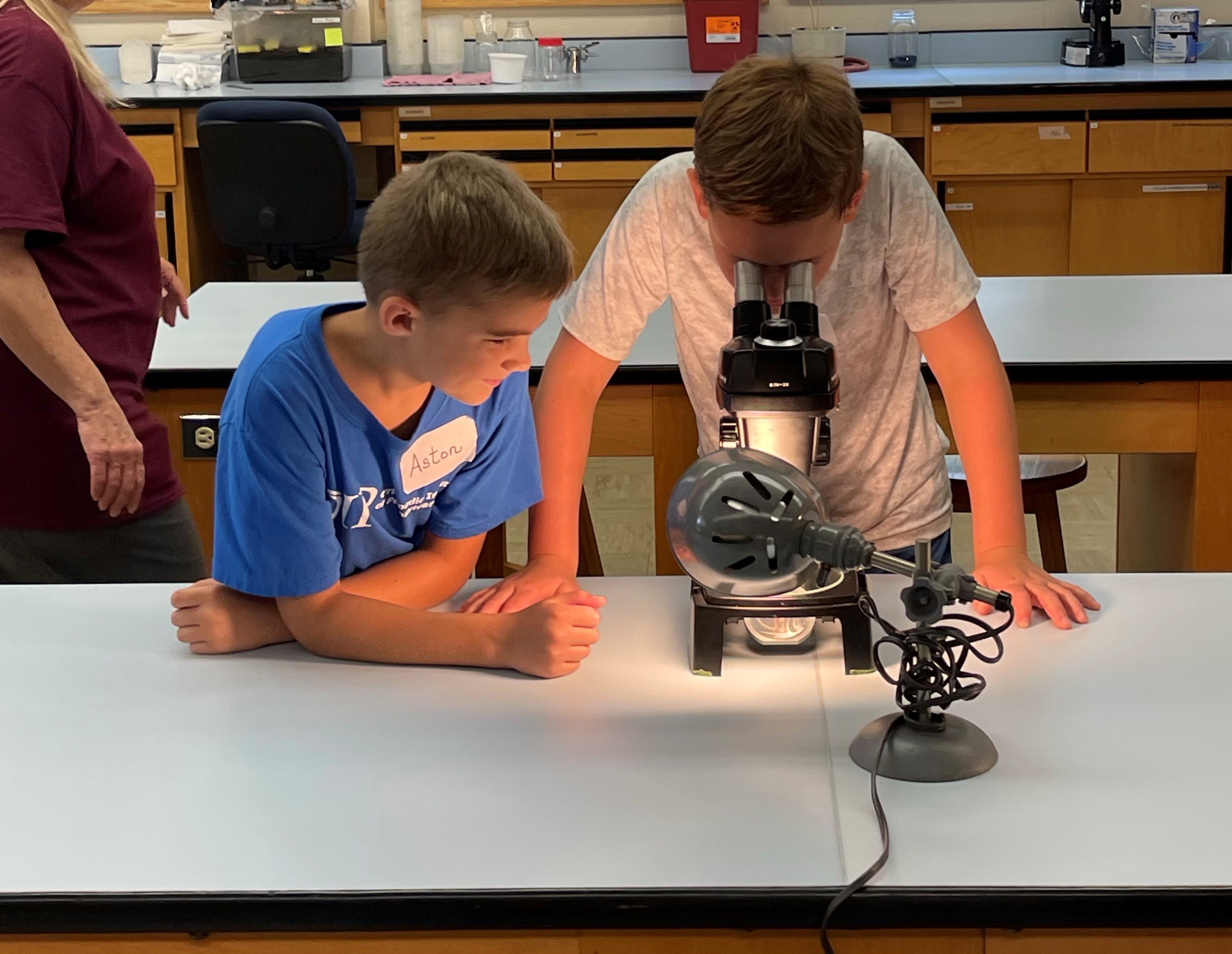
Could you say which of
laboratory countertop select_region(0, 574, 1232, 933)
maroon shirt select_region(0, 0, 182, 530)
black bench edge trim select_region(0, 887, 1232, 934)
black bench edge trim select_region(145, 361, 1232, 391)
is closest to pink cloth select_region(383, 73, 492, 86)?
black bench edge trim select_region(145, 361, 1232, 391)

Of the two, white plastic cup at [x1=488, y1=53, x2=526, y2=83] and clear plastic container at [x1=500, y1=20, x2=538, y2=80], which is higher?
clear plastic container at [x1=500, y1=20, x2=538, y2=80]

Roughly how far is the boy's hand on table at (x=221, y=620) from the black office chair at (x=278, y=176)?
126 inches

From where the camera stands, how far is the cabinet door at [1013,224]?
4789mm

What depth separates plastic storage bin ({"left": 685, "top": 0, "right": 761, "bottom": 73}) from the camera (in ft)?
16.9

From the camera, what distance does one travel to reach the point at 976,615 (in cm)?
133

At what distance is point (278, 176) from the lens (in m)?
4.40

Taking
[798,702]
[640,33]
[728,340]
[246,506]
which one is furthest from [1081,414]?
[640,33]

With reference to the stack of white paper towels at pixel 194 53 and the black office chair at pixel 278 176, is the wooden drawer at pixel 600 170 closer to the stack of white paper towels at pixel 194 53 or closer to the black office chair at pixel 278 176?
the black office chair at pixel 278 176

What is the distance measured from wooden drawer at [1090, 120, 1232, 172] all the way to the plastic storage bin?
129cm

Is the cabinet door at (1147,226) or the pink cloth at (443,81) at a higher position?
the pink cloth at (443,81)

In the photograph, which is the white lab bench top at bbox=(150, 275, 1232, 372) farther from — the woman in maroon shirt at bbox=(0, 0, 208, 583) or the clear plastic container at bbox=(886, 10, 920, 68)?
the clear plastic container at bbox=(886, 10, 920, 68)

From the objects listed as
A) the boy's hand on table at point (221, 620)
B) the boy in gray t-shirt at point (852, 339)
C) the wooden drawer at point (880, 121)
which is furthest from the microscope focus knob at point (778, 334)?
the wooden drawer at point (880, 121)

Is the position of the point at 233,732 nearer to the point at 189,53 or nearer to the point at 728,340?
the point at 728,340

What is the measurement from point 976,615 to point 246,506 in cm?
67
